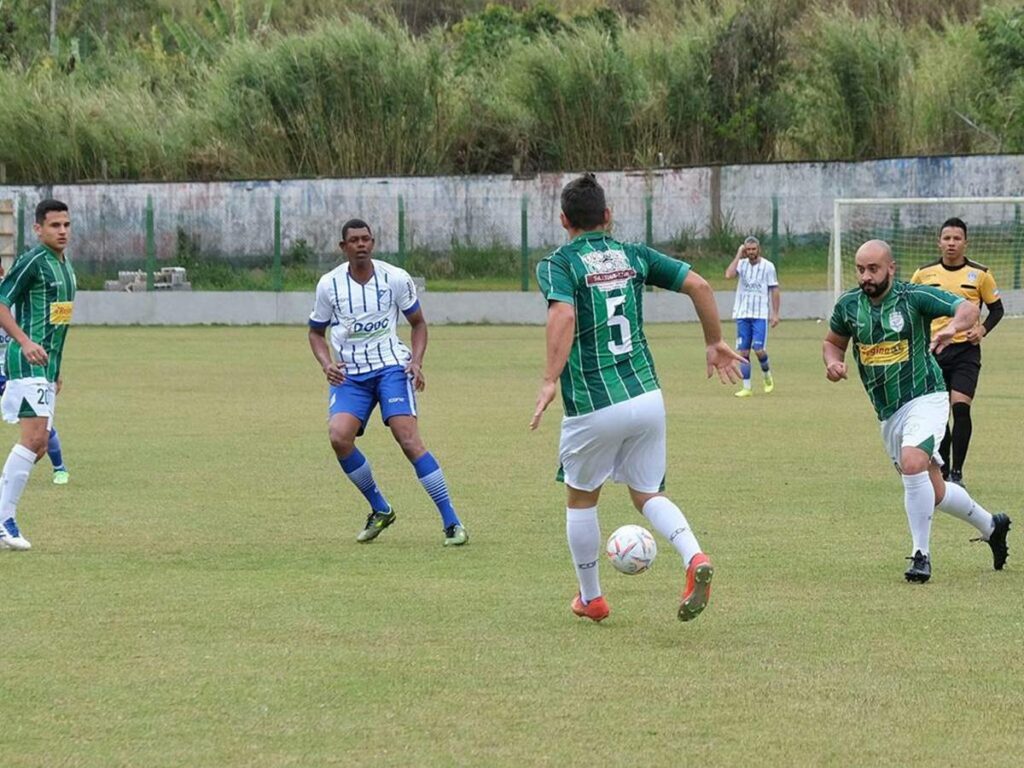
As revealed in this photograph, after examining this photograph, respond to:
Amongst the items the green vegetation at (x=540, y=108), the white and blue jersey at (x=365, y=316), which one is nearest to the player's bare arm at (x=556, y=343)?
the white and blue jersey at (x=365, y=316)

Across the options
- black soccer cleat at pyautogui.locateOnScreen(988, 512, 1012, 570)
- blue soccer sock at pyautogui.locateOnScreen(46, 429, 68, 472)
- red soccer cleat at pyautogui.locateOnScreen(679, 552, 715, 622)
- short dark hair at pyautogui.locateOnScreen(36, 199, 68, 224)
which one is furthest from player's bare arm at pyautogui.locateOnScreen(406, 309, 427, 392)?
blue soccer sock at pyautogui.locateOnScreen(46, 429, 68, 472)

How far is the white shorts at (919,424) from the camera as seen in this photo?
29.0 ft

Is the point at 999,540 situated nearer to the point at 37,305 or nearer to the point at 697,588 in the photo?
the point at 697,588

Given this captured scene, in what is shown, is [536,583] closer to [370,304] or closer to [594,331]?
[594,331]

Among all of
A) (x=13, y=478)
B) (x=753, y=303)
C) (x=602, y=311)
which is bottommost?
(x=13, y=478)

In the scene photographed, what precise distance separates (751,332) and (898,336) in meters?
13.8

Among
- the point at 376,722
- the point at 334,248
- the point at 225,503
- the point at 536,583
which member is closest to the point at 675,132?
the point at 334,248

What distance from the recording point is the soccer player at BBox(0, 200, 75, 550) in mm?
10172

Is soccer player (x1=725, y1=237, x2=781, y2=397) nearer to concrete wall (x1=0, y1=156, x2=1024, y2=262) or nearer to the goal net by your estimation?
the goal net

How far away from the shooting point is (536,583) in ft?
29.2

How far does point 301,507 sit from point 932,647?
5.72 m

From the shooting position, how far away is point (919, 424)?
8.86 meters

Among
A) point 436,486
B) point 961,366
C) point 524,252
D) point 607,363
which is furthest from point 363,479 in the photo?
point 524,252

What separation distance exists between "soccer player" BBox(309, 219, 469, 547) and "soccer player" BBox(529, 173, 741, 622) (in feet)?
9.57
